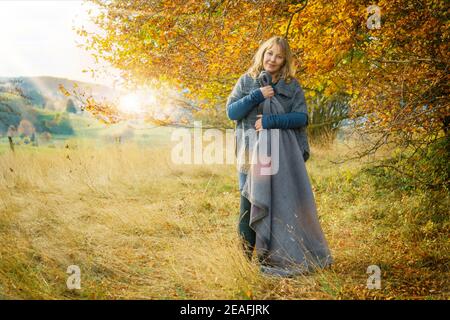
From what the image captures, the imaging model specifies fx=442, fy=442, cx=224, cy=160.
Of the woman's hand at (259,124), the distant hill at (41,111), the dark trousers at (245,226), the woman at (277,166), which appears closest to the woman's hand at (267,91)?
the woman at (277,166)

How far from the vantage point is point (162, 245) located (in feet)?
15.8

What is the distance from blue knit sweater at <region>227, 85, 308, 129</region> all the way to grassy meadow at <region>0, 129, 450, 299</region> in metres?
1.10

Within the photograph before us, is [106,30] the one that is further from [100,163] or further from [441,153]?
[441,153]

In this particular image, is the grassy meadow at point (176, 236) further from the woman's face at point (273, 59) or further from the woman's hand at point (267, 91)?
the woman's face at point (273, 59)

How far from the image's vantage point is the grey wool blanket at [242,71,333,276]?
3.64 metres

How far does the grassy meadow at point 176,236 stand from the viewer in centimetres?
353

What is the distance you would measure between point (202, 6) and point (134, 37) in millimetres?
2041

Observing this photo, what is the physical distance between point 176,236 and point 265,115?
7.20 feet

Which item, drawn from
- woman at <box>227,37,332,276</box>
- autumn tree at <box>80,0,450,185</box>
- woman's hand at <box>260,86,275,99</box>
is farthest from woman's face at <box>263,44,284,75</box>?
autumn tree at <box>80,0,450,185</box>

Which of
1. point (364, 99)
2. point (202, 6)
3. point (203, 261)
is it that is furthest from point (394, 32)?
point (203, 261)

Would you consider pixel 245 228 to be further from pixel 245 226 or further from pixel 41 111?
pixel 41 111

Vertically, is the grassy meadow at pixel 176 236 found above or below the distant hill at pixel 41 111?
below

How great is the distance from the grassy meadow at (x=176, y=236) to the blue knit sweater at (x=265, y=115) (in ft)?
3.61

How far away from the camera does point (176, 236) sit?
5.19m
